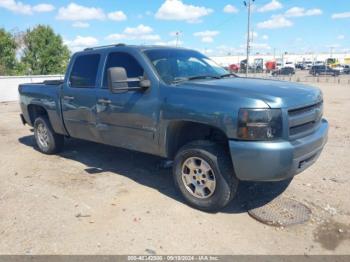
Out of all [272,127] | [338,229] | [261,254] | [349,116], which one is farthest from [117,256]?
[349,116]

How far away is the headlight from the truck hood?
0.35 feet

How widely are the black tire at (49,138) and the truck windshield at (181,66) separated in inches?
116

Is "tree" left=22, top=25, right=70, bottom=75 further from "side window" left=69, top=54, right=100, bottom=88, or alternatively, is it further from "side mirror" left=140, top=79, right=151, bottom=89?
"side mirror" left=140, top=79, right=151, bottom=89

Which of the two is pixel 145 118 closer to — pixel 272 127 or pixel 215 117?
pixel 215 117

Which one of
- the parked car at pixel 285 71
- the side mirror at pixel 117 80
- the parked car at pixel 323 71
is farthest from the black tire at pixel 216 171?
the parked car at pixel 285 71

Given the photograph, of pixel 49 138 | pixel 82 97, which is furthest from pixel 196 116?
pixel 49 138

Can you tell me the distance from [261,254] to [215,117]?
146 cm

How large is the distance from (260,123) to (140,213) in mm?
1790

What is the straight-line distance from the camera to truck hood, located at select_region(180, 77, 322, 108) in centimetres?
375

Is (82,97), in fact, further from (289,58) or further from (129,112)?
(289,58)

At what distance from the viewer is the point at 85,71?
583 centimetres

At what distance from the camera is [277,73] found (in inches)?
2157

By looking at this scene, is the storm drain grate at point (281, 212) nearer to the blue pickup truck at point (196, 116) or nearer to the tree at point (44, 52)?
the blue pickup truck at point (196, 116)

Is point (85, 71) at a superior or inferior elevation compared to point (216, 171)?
superior
